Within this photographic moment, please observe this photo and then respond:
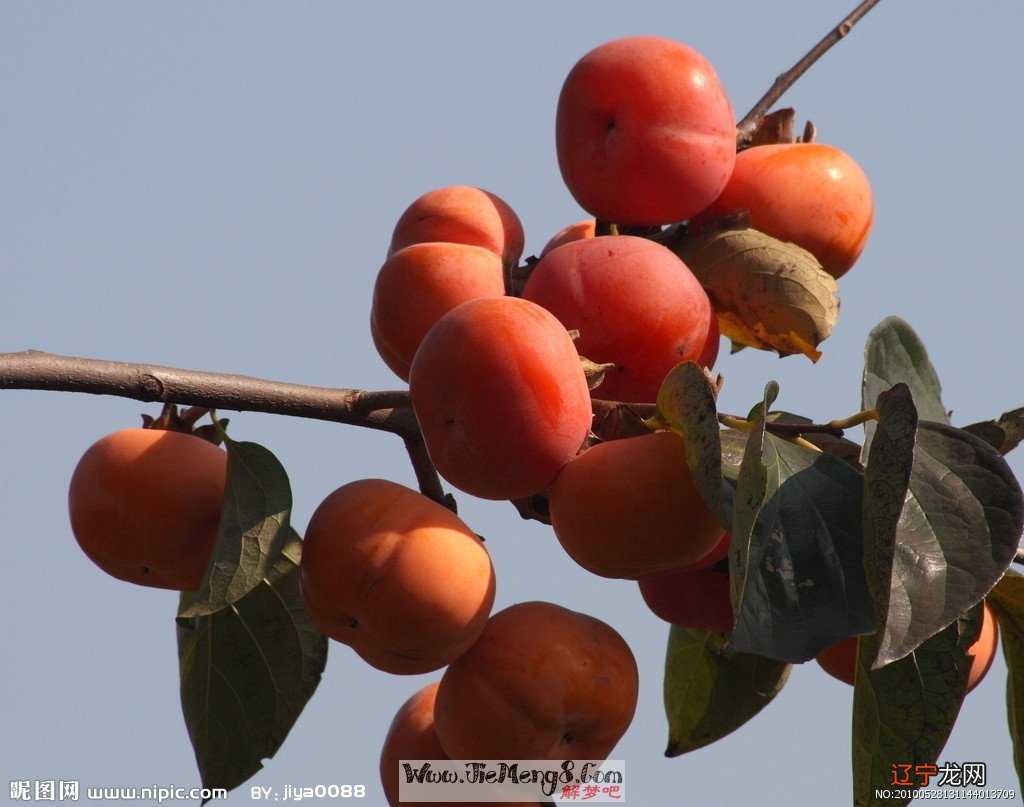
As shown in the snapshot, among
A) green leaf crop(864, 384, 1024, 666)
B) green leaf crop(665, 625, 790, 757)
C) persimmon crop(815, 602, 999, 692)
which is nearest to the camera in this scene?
green leaf crop(864, 384, 1024, 666)

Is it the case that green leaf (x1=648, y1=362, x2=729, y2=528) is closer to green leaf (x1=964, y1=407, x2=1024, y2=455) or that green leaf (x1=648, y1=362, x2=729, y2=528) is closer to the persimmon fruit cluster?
the persimmon fruit cluster

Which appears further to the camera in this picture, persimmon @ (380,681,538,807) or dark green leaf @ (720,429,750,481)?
persimmon @ (380,681,538,807)

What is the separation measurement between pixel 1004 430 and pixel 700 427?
0.65 meters

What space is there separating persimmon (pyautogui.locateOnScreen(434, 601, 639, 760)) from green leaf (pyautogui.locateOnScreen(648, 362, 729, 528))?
1.32ft

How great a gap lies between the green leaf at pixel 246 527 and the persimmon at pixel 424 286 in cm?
24

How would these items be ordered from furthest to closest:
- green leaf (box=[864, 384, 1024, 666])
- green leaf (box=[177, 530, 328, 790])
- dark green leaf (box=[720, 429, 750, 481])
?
green leaf (box=[177, 530, 328, 790]) < dark green leaf (box=[720, 429, 750, 481]) < green leaf (box=[864, 384, 1024, 666])

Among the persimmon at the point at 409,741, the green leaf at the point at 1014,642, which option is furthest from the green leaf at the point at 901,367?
the persimmon at the point at 409,741

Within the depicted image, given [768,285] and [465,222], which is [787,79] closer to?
[768,285]

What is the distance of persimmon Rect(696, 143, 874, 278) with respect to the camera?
6.30 feet

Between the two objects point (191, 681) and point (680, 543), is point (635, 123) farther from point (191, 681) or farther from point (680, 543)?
point (191, 681)

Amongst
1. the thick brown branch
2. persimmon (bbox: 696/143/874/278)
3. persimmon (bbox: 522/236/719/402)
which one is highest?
the thick brown branch

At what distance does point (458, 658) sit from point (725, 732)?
0.66 m

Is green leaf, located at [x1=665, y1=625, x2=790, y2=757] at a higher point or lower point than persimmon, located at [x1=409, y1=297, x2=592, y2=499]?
lower

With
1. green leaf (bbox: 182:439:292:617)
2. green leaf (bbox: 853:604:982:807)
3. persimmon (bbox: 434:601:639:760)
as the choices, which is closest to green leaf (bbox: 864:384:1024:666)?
green leaf (bbox: 853:604:982:807)
